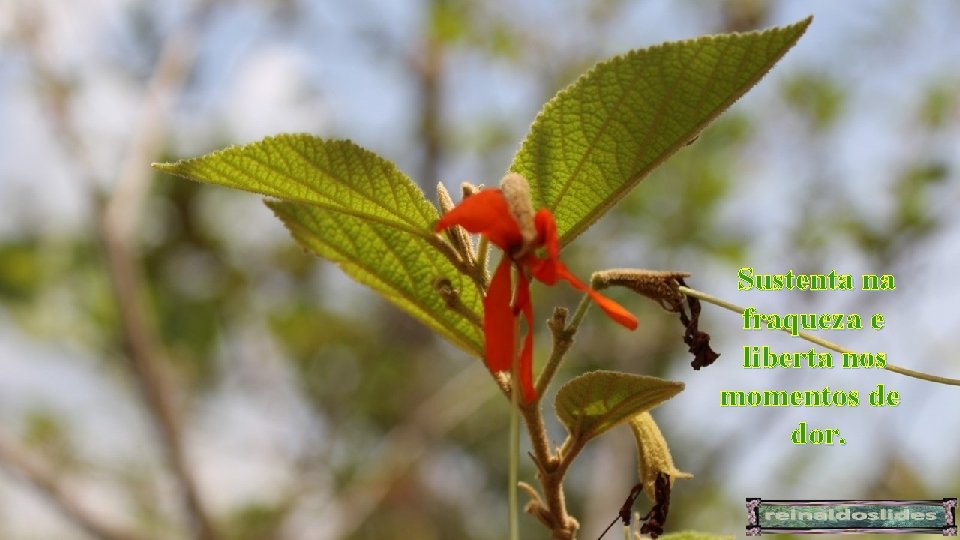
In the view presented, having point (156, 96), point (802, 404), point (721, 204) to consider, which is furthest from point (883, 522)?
point (156, 96)

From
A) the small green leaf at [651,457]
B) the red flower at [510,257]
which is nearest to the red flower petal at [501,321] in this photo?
the red flower at [510,257]

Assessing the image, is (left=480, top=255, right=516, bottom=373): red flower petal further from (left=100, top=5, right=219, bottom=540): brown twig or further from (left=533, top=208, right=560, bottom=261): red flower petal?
(left=100, top=5, right=219, bottom=540): brown twig

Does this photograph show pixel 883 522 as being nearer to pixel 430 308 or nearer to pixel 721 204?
pixel 430 308

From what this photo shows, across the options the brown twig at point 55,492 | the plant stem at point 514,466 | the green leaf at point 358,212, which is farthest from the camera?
the brown twig at point 55,492

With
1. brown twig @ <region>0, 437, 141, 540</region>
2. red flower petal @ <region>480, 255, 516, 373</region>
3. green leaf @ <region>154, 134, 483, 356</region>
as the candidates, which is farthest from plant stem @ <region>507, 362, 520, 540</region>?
brown twig @ <region>0, 437, 141, 540</region>

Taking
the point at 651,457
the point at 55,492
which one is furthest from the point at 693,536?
the point at 55,492

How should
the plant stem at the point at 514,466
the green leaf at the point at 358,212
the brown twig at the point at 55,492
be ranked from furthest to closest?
1. the brown twig at the point at 55,492
2. the green leaf at the point at 358,212
3. the plant stem at the point at 514,466

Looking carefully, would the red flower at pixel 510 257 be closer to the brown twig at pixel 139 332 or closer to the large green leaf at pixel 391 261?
the large green leaf at pixel 391 261
